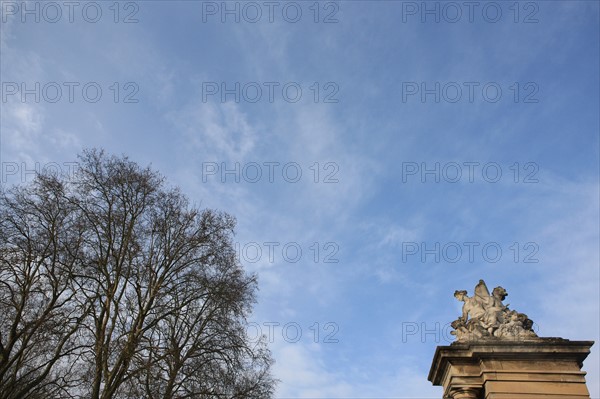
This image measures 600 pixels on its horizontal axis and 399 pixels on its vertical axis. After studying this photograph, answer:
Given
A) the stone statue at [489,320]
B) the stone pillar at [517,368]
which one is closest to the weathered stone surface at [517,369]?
the stone pillar at [517,368]

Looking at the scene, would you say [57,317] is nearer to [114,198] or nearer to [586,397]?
[114,198]

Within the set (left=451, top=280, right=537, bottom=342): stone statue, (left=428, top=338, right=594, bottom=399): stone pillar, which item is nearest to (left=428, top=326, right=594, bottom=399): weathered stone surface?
(left=428, top=338, right=594, bottom=399): stone pillar

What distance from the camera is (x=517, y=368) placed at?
12766 millimetres

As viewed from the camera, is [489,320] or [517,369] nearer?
[517,369]

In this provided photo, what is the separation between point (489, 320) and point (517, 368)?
1504 mm

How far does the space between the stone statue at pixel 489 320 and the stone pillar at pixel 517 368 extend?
46 centimetres

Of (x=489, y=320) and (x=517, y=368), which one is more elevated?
(x=489, y=320)

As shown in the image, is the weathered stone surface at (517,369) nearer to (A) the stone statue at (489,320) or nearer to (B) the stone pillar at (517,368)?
(B) the stone pillar at (517,368)

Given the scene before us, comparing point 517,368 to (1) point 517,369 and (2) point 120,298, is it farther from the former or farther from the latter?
(2) point 120,298

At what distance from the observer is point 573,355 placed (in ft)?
41.7

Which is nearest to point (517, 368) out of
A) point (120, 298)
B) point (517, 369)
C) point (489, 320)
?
point (517, 369)

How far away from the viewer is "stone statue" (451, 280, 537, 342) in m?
13.5

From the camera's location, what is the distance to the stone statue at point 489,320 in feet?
44.1

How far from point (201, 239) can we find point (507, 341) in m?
10.7
